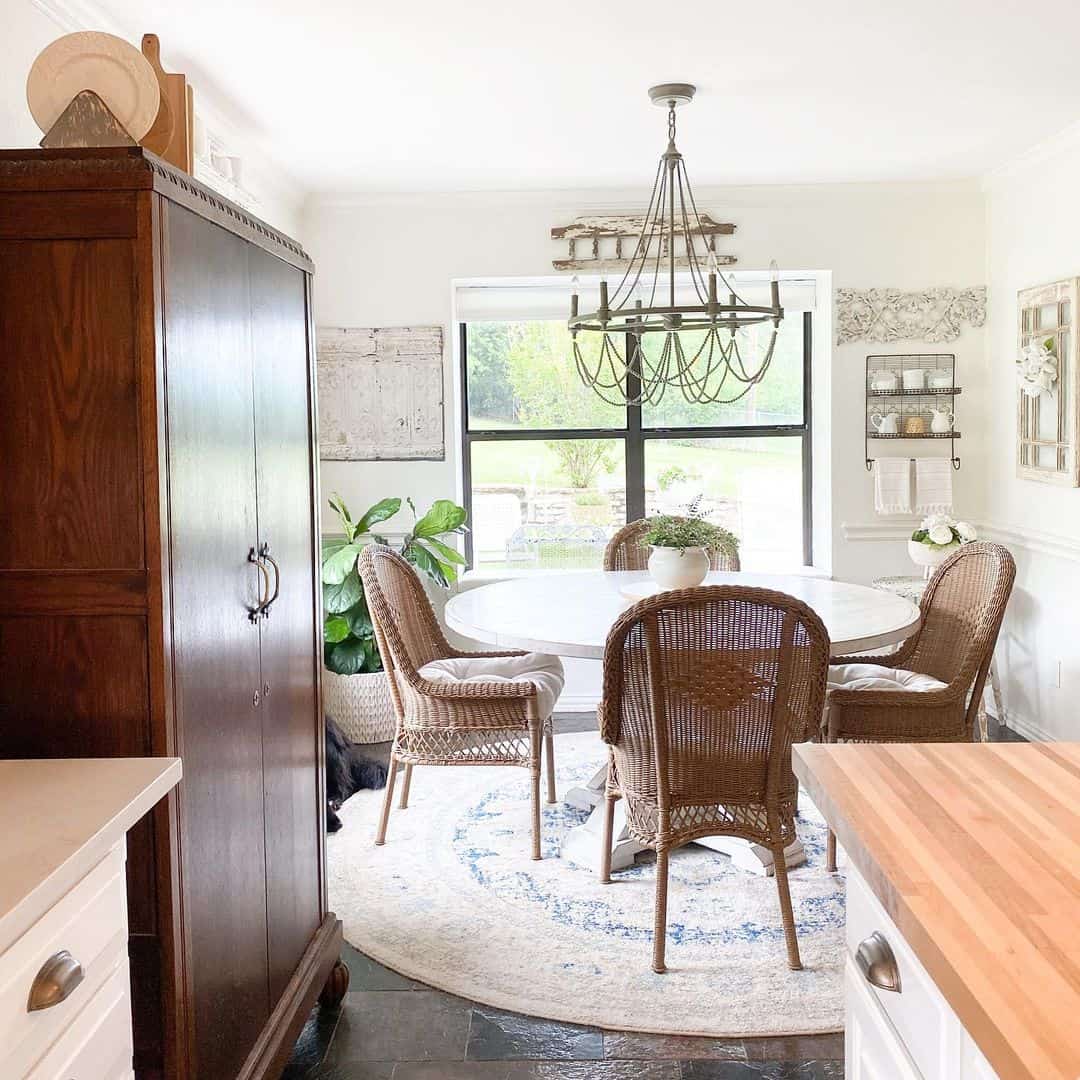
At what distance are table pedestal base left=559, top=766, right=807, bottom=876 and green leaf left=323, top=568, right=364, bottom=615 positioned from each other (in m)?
1.47

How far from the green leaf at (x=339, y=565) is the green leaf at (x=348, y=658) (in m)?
0.30

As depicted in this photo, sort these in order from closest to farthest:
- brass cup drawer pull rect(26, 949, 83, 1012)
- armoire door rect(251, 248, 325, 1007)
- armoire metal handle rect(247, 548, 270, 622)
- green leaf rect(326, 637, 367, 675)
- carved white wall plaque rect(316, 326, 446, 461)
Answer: brass cup drawer pull rect(26, 949, 83, 1012)
armoire metal handle rect(247, 548, 270, 622)
armoire door rect(251, 248, 325, 1007)
green leaf rect(326, 637, 367, 675)
carved white wall plaque rect(316, 326, 446, 461)

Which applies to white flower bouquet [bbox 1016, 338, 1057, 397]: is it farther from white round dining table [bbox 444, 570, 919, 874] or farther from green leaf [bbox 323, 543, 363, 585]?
green leaf [bbox 323, 543, 363, 585]

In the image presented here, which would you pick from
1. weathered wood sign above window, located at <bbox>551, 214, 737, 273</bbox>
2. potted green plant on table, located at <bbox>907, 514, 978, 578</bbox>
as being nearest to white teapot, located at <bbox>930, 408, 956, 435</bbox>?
potted green plant on table, located at <bbox>907, 514, 978, 578</bbox>

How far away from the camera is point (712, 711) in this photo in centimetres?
279

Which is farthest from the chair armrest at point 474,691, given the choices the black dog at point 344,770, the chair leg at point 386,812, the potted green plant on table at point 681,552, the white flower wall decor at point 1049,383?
the white flower wall decor at point 1049,383

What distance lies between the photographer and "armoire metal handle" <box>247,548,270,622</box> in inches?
86.0

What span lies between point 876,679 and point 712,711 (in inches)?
42.2

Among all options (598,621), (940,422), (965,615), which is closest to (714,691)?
(598,621)

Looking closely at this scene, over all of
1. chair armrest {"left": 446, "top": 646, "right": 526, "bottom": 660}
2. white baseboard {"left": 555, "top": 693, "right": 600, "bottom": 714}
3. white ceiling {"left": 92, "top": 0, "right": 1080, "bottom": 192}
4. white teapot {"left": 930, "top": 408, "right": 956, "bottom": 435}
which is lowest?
white baseboard {"left": 555, "top": 693, "right": 600, "bottom": 714}

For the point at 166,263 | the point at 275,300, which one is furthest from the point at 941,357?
the point at 166,263

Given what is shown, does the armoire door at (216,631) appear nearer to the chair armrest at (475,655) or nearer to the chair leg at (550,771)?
the chair armrest at (475,655)

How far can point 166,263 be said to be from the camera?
1.78 metres

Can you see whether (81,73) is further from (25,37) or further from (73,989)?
(73,989)
